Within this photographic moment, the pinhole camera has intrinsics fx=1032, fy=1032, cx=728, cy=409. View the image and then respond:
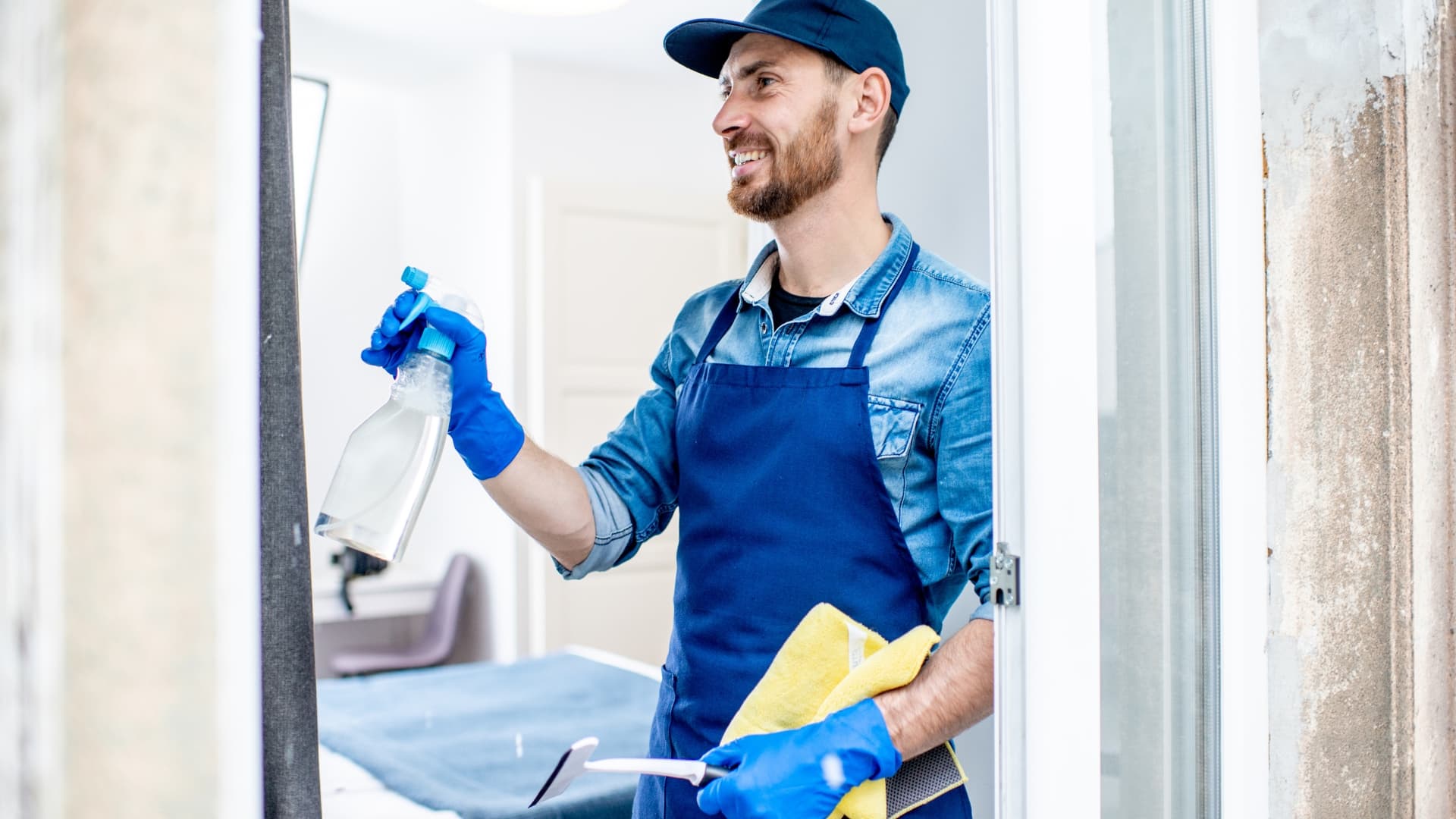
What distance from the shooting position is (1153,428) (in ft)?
3.15

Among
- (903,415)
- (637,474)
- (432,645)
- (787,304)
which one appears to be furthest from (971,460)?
(432,645)

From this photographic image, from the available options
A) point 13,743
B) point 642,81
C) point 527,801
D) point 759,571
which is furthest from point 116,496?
point 642,81

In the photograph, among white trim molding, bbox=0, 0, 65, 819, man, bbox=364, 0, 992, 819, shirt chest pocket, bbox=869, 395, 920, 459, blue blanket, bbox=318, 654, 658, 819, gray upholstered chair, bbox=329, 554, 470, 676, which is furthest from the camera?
gray upholstered chair, bbox=329, 554, 470, 676

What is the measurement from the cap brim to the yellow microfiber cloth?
763 mm

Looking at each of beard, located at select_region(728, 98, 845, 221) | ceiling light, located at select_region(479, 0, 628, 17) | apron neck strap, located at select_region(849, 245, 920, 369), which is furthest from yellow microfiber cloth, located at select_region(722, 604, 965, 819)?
ceiling light, located at select_region(479, 0, 628, 17)

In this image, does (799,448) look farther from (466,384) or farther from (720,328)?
(466,384)

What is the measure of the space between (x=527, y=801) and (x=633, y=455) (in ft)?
2.25

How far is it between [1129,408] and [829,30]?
28.4 inches

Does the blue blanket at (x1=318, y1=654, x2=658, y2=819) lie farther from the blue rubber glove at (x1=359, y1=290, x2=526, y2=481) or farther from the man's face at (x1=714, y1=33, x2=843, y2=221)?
the man's face at (x1=714, y1=33, x2=843, y2=221)

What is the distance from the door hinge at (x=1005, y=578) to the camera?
91 centimetres

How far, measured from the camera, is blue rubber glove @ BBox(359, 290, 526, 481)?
1086 mm

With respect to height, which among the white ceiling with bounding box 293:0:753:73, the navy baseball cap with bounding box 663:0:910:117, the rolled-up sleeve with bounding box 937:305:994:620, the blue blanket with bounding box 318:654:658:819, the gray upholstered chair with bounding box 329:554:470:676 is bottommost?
the gray upholstered chair with bounding box 329:554:470:676

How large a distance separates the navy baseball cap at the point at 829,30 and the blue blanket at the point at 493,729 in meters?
1.25

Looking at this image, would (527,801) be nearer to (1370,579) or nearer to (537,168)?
(1370,579)
